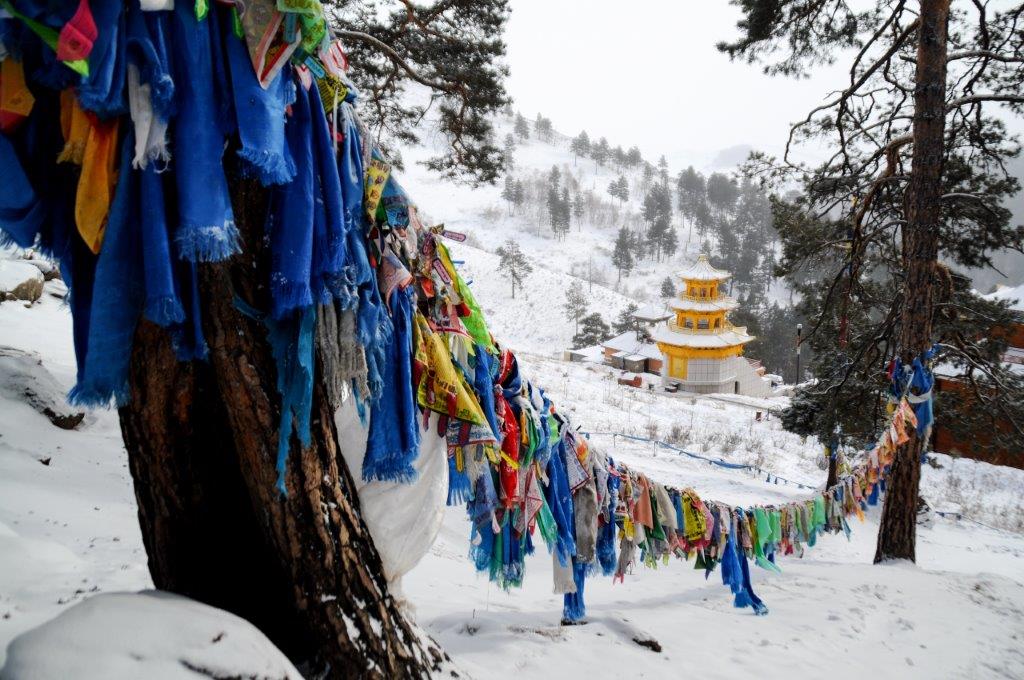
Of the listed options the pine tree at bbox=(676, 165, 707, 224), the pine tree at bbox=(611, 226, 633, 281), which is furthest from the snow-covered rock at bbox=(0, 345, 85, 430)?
the pine tree at bbox=(676, 165, 707, 224)

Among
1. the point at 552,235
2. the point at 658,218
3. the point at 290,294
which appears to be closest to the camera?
the point at 290,294

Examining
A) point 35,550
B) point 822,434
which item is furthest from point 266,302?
point 822,434

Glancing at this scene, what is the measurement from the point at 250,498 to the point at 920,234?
6.99 meters

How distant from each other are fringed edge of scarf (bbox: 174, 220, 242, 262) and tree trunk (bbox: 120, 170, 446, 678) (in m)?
0.20

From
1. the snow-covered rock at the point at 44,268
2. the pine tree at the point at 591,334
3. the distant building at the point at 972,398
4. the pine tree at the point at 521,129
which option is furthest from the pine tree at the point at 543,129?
the snow-covered rock at the point at 44,268

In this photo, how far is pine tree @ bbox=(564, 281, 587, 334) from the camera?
51.2 m

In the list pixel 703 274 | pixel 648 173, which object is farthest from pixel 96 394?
pixel 648 173

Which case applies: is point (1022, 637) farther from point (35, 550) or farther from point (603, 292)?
point (603, 292)

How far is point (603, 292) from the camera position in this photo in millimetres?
59969

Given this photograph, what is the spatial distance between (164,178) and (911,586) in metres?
6.83

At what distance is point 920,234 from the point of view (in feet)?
20.7

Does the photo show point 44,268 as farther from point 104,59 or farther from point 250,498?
point 104,59

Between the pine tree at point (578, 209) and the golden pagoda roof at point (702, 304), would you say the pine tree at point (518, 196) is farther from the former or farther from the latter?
the golden pagoda roof at point (702, 304)

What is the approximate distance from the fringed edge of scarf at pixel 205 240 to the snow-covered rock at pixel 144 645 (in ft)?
3.37
